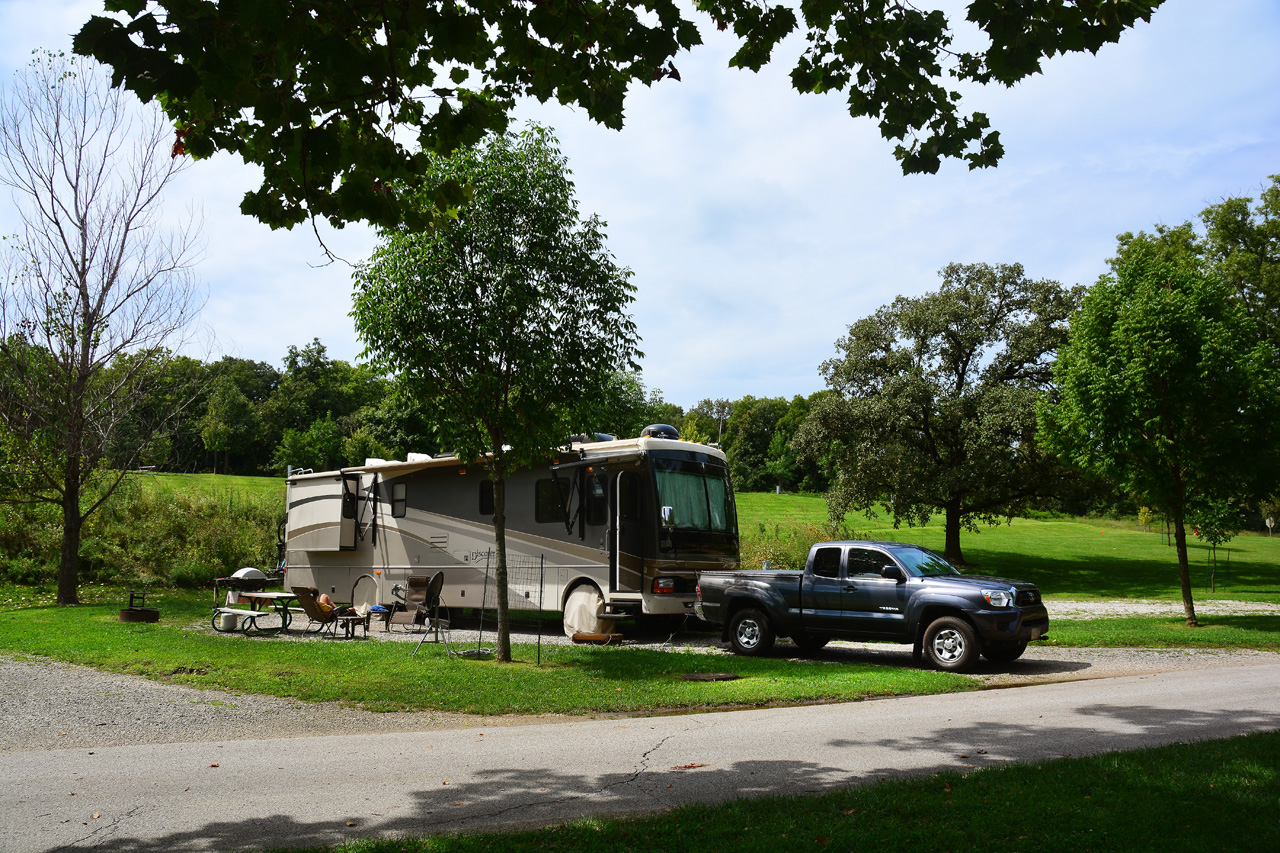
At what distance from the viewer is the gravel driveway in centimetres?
802

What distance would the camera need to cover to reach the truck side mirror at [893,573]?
12417 mm

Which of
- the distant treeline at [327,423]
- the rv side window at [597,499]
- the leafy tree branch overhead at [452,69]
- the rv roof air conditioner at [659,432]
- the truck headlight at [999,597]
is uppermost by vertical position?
the distant treeline at [327,423]

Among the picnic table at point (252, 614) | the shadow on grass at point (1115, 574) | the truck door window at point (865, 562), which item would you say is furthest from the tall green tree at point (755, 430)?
the truck door window at point (865, 562)

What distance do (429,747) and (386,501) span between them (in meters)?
12.5

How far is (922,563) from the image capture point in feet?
41.8

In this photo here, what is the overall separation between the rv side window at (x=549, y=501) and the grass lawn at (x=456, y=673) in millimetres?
3218

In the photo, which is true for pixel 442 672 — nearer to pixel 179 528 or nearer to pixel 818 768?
pixel 818 768

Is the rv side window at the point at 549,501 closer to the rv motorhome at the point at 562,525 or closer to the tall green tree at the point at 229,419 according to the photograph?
the rv motorhome at the point at 562,525

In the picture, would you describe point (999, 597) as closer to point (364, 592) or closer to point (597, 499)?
point (597, 499)

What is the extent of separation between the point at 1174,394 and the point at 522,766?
16.0 meters

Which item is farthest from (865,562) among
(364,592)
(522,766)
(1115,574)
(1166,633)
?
(1115,574)

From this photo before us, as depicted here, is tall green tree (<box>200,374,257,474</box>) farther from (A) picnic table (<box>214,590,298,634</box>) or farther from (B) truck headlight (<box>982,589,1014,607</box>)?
(B) truck headlight (<box>982,589,1014,607</box>)

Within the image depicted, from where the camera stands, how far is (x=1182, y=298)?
1705 cm

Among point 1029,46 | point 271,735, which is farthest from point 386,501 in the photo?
point 1029,46
